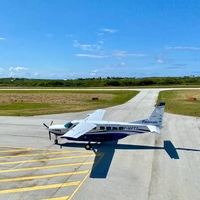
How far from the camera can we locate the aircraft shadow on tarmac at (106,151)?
13.2 meters

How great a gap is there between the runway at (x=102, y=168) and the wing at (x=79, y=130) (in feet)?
6.32

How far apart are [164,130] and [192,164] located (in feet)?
29.0

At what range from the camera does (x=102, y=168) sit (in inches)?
538

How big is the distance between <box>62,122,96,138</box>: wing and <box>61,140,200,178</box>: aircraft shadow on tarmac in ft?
6.96

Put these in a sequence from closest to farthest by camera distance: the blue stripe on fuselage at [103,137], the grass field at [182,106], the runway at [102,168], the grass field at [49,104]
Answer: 1. the runway at [102,168]
2. the blue stripe on fuselage at [103,137]
3. the grass field at [182,106]
4. the grass field at [49,104]

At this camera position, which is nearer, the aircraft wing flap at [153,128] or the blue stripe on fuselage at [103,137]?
the aircraft wing flap at [153,128]

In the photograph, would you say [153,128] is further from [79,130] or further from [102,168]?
[79,130]

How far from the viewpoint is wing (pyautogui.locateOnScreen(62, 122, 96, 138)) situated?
14.2 meters

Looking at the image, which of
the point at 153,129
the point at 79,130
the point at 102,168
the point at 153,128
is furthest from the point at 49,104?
the point at 102,168

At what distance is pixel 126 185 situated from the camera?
453 inches

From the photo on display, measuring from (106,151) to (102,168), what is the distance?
10.5 ft

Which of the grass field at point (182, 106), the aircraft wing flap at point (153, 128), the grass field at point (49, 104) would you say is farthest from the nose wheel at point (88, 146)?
the grass field at point (182, 106)

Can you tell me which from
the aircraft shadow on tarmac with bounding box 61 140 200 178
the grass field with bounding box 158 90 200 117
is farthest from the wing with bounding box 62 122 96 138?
the grass field with bounding box 158 90 200 117

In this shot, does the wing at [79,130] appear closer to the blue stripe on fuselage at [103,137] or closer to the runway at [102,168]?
the blue stripe on fuselage at [103,137]
